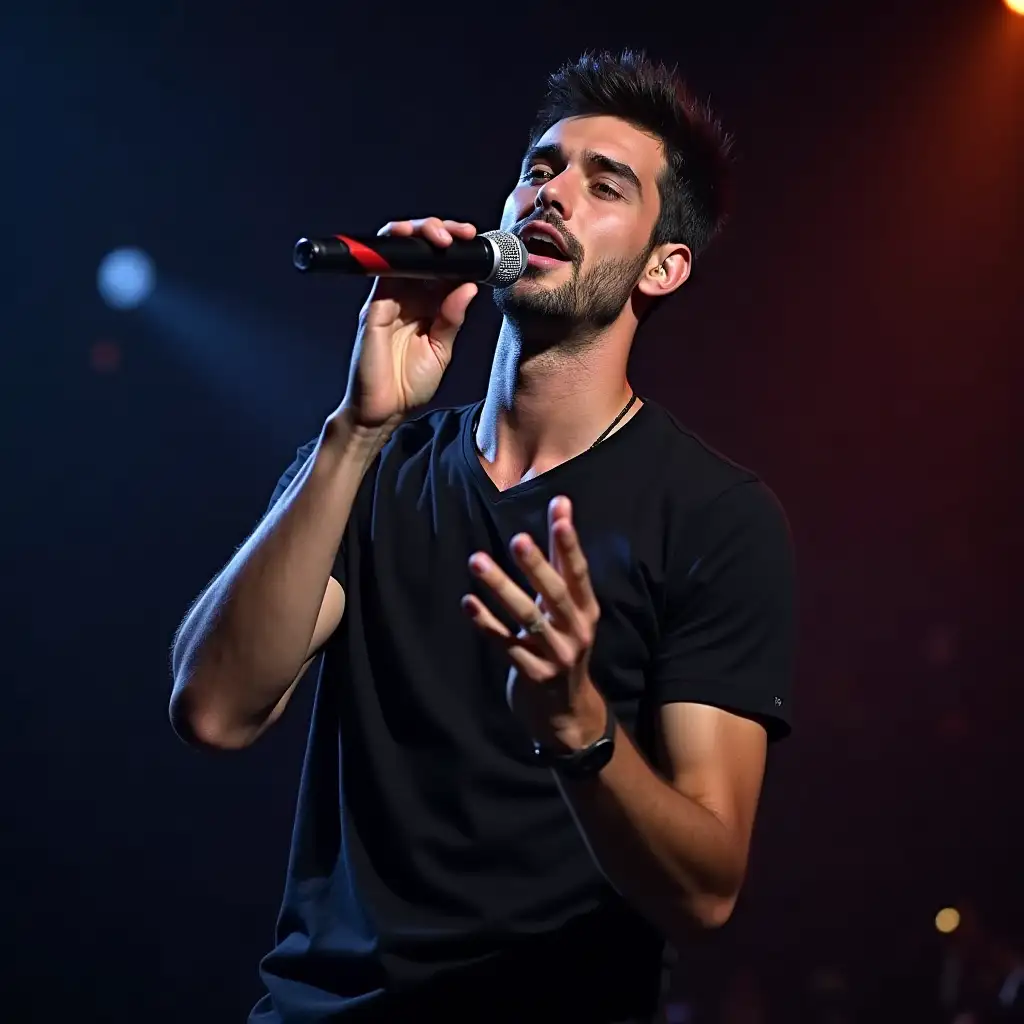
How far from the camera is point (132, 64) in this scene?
3336 millimetres

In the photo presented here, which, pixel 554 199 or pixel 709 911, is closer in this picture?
pixel 709 911

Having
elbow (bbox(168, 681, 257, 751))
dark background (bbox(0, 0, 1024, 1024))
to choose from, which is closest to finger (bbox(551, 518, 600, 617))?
elbow (bbox(168, 681, 257, 751))

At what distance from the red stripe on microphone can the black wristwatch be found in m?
0.53

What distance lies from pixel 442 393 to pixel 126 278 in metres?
0.89

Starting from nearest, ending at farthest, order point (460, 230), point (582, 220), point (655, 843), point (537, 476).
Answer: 1. point (655, 843)
2. point (460, 230)
3. point (537, 476)
4. point (582, 220)

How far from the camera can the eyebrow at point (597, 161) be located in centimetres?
194

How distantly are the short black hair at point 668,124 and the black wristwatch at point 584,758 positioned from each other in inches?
40.1

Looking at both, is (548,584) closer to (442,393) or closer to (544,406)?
(544,406)

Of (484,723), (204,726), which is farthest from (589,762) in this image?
(204,726)

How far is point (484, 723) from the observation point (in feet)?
5.18

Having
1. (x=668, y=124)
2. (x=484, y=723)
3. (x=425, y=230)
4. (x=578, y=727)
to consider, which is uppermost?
(x=668, y=124)

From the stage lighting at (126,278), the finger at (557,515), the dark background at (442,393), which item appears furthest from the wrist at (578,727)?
the stage lighting at (126,278)

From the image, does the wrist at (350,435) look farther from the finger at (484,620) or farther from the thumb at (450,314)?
the finger at (484,620)

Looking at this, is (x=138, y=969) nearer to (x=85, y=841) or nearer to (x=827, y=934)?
(x=85, y=841)
